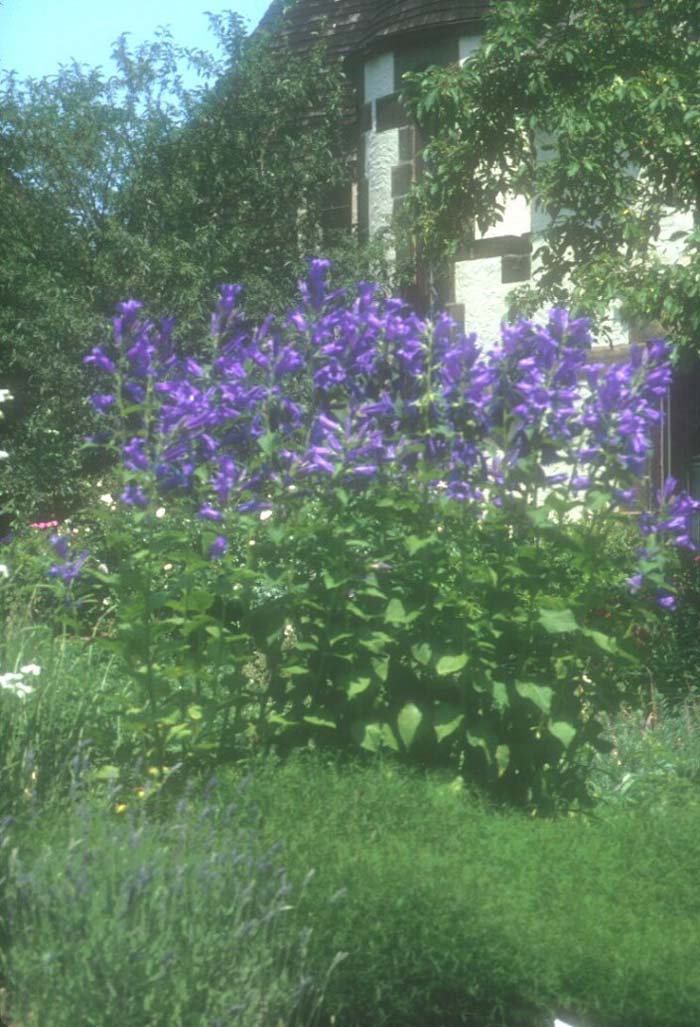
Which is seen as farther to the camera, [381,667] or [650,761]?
[650,761]

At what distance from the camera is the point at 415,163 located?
14297 mm

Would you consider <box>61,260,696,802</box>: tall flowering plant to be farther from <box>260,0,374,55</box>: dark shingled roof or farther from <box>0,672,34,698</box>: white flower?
<box>260,0,374,55</box>: dark shingled roof

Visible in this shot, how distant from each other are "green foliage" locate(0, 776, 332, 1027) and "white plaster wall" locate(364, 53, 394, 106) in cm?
1211

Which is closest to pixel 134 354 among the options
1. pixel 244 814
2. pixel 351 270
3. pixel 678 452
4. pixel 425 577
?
pixel 425 577

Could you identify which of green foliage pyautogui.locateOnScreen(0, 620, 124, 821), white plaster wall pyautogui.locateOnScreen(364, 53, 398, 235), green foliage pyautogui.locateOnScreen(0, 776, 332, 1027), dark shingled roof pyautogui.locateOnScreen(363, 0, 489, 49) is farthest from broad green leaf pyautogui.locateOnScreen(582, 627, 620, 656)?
white plaster wall pyautogui.locateOnScreen(364, 53, 398, 235)

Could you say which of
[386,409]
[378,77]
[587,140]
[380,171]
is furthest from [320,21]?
[386,409]

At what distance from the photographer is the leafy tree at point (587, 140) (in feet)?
30.3

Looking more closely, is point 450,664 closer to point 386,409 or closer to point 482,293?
point 386,409

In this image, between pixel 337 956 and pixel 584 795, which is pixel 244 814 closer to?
pixel 337 956

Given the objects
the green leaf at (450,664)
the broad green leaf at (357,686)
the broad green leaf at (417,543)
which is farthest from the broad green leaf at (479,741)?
the broad green leaf at (417,543)

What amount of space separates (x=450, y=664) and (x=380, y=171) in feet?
36.0

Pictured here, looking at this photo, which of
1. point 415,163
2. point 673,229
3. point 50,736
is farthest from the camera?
point 415,163

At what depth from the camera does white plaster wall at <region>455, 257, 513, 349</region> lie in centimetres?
1252

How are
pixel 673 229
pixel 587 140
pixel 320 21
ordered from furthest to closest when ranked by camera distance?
1. pixel 320 21
2. pixel 673 229
3. pixel 587 140
